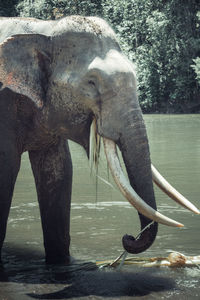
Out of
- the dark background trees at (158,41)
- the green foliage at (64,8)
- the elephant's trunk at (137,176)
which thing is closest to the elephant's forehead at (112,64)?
the elephant's trunk at (137,176)

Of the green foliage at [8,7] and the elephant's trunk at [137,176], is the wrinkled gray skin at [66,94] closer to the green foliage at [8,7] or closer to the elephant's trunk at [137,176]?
the elephant's trunk at [137,176]

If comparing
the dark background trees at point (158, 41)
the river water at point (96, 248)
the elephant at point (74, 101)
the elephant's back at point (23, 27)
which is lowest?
the dark background trees at point (158, 41)

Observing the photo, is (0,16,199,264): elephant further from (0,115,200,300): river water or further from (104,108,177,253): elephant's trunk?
(0,115,200,300): river water

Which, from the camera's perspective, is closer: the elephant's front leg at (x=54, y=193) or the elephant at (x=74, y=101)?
the elephant at (x=74, y=101)

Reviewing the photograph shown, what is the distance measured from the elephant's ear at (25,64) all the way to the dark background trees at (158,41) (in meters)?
28.5

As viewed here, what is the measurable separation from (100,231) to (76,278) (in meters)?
1.83

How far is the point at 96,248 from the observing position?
5.79 metres

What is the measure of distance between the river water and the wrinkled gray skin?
1.05 feet

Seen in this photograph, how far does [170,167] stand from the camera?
11.2 metres

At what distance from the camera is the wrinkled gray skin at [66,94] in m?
4.37

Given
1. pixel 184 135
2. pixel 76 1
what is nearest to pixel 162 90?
pixel 76 1

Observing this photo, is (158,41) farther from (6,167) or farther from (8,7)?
(6,167)

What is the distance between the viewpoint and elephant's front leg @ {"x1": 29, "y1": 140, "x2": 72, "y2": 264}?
5414mm

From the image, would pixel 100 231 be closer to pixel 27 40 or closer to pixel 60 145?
pixel 60 145
